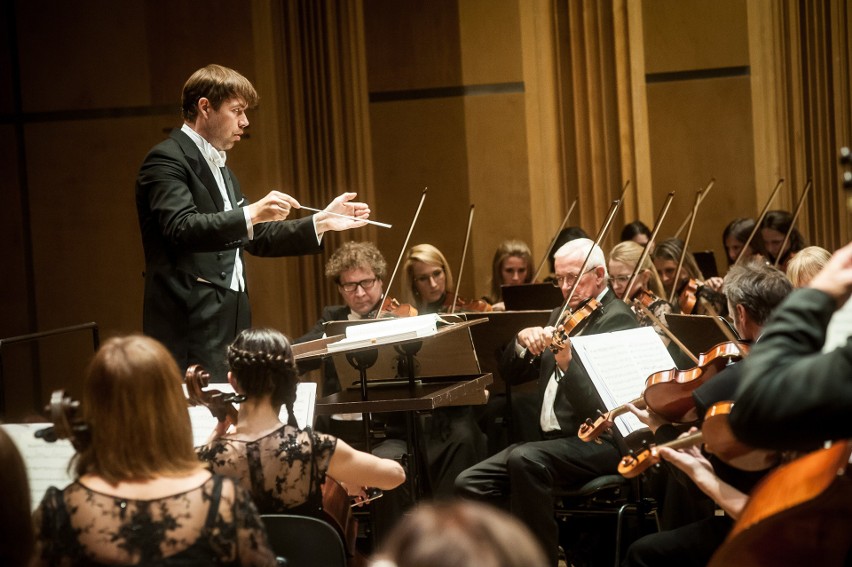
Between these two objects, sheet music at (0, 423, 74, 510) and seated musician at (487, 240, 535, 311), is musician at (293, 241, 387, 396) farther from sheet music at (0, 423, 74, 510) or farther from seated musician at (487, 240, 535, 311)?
sheet music at (0, 423, 74, 510)

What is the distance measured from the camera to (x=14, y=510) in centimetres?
160

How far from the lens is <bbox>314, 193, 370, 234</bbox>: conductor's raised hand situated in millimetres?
3264

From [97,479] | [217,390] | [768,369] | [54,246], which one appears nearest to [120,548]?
[97,479]

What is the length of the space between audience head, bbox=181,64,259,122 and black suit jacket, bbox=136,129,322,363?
12 cm

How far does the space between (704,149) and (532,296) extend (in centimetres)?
221

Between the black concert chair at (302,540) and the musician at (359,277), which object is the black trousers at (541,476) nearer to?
the musician at (359,277)

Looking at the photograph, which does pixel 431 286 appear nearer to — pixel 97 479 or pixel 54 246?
pixel 54 246

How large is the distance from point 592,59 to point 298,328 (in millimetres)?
2260

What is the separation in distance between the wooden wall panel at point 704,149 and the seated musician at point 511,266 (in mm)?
1216

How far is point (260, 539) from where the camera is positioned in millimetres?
1919

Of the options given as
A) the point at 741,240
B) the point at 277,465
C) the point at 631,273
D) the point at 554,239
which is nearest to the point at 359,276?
the point at 631,273

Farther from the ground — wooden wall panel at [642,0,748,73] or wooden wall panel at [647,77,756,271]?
wooden wall panel at [642,0,748,73]

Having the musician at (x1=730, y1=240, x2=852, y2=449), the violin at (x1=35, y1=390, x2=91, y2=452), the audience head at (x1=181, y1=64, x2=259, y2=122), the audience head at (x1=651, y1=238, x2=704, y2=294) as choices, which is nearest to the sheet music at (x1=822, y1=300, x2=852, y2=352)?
the musician at (x1=730, y1=240, x2=852, y2=449)

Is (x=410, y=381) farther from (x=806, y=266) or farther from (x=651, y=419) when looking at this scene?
(x=806, y=266)
